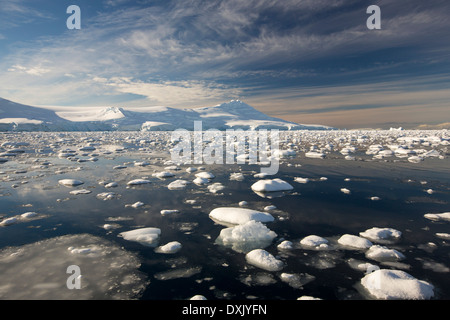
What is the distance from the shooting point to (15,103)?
8681 centimetres

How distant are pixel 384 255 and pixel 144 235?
4.16 meters

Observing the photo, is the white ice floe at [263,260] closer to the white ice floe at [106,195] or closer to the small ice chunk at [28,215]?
the white ice floe at [106,195]

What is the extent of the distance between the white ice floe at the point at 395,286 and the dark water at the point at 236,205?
0.16m

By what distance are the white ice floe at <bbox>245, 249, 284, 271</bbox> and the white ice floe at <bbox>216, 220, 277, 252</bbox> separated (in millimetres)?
323

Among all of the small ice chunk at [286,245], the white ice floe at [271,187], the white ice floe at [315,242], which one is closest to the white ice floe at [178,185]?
the white ice floe at [271,187]

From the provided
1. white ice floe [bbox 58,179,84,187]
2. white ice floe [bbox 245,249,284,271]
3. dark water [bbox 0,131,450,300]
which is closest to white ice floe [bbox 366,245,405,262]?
dark water [bbox 0,131,450,300]

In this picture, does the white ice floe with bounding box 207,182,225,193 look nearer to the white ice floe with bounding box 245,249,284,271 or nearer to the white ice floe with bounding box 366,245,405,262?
the white ice floe with bounding box 245,249,284,271

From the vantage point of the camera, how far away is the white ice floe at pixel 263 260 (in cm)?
350

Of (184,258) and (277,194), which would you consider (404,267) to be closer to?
(184,258)

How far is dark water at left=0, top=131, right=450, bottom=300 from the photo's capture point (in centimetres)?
318

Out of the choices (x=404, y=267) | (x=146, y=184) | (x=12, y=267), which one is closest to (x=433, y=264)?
(x=404, y=267)

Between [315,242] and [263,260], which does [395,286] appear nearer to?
[315,242]
